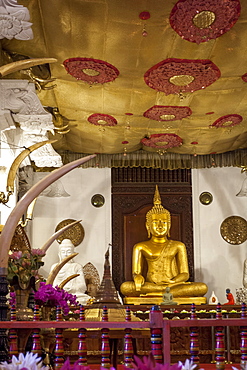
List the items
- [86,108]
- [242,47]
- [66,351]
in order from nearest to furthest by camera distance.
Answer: [242,47] < [66,351] < [86,108]

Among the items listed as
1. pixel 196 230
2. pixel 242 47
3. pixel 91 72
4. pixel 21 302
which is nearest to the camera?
pixel 21 302

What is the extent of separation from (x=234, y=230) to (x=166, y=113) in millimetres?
3144

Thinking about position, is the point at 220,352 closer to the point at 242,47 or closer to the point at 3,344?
the point at 3,344

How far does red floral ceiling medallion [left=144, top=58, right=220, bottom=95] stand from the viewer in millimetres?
5266

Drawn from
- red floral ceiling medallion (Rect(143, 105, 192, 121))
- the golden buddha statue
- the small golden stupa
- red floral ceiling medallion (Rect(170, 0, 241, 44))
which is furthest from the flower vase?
the golden buddha statue

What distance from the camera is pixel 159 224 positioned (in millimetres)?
8789

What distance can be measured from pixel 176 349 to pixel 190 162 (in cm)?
372

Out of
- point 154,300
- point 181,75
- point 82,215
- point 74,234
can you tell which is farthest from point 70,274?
point 181,75

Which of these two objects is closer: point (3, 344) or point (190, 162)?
point (3, 344)

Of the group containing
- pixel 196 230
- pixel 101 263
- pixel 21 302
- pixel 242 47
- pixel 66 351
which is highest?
pixel 242 47

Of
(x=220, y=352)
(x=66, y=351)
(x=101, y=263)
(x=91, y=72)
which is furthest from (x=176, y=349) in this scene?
(x=220, y=352)

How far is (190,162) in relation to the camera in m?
9.01

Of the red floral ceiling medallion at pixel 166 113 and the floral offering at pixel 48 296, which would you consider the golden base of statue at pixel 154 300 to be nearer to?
the red floral ceiling medallion at pixel 166 113

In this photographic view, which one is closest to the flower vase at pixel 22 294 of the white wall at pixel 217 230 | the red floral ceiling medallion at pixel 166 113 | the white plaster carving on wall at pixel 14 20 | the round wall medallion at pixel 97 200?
the white plaster carving on wall at pixel 14 20
